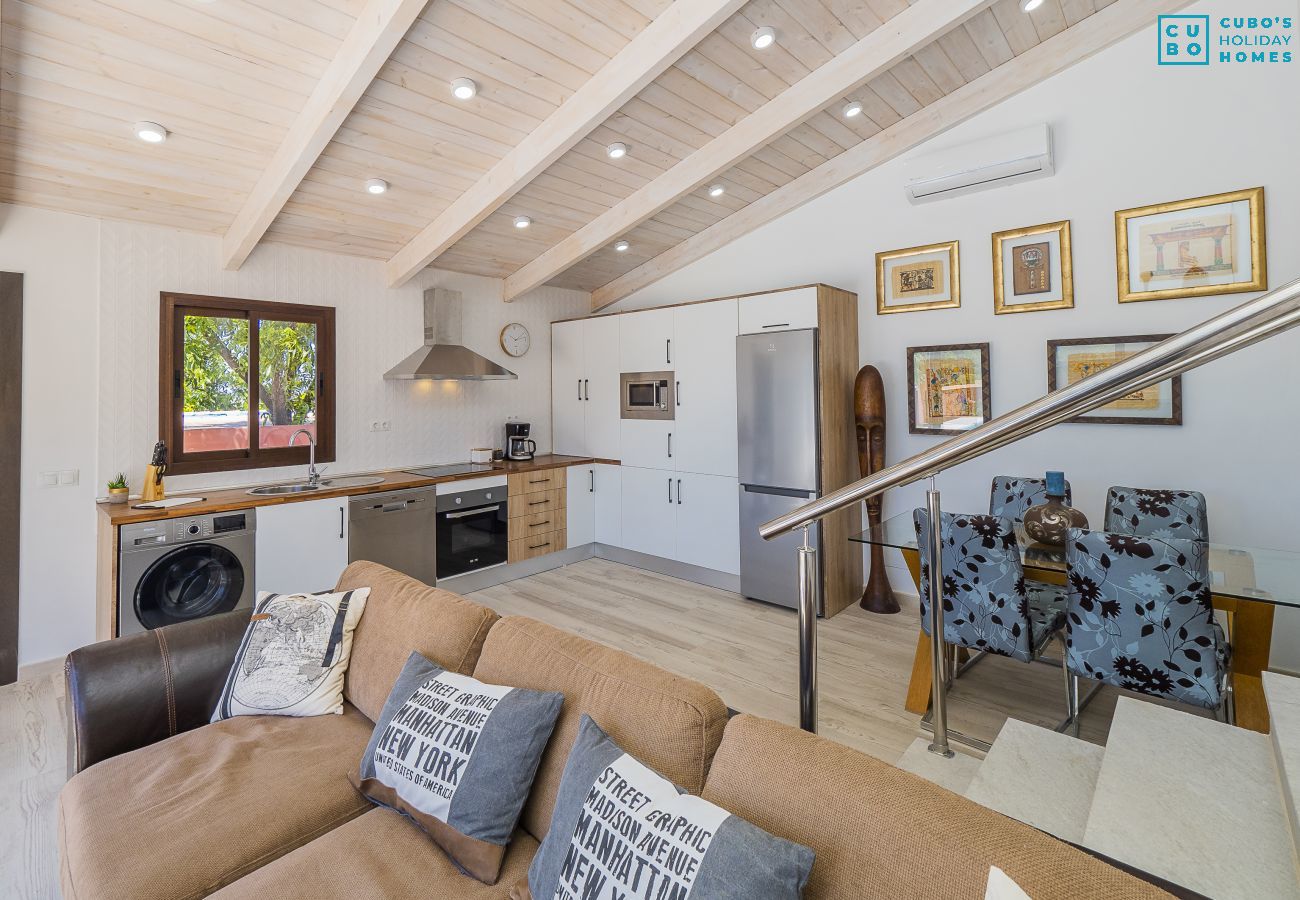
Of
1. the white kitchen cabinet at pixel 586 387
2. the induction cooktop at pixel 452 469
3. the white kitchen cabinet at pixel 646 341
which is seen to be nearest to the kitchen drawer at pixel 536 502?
the induction cooktop at pixel 452 469

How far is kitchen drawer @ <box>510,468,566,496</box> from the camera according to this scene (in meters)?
4.69

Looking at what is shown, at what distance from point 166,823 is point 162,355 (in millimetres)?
3071

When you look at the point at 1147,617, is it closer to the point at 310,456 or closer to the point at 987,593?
the point at 987,593

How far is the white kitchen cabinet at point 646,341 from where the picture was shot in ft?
15.1

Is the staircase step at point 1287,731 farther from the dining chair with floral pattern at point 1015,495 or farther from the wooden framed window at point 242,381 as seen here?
the wooden framed window at point 242,381

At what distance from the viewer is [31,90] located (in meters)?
2.41

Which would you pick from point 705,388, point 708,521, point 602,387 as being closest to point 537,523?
point 602,387

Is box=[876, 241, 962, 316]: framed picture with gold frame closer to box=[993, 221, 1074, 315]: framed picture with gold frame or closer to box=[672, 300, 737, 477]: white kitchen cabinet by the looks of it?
box=[993, 221, 1074, 315]: framed picture with gold frame

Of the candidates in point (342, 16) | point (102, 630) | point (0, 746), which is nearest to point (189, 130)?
point (342, 16)

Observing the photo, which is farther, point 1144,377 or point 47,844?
point 47,844

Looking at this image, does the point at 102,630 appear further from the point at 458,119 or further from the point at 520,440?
the point at 458,119

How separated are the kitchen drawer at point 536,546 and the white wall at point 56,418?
2469 mm

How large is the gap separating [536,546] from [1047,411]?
4198 mm

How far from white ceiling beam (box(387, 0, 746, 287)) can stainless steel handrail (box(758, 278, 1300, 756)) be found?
2.12 metres
